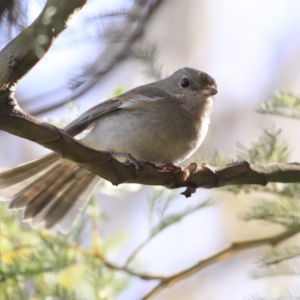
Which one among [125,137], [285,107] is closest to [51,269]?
[125,137]

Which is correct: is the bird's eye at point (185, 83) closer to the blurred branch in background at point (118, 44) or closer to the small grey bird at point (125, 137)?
the small grey bird at point (125, 137)

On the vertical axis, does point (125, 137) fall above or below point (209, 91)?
below

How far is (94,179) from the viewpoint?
10.7ft

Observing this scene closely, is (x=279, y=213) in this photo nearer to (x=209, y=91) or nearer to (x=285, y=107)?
(x=285, y=107)

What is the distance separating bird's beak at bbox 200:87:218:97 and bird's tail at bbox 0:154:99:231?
719mm

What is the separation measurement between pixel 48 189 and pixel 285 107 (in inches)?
59.2

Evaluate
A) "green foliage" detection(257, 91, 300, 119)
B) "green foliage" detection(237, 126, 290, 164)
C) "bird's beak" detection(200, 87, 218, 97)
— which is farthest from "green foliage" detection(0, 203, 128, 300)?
"bird's beak" detection(200, 87, 218, 97)

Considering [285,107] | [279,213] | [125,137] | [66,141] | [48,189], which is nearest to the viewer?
[66,141]

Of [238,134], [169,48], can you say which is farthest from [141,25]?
[169,48]

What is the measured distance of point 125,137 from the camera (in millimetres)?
2891

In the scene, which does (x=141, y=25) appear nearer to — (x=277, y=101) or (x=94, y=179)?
(x=277, y=101)

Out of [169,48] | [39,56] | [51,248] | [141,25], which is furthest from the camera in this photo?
[169,48]

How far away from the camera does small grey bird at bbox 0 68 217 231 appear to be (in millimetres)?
2857

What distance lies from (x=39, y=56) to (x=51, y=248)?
1231 mm
